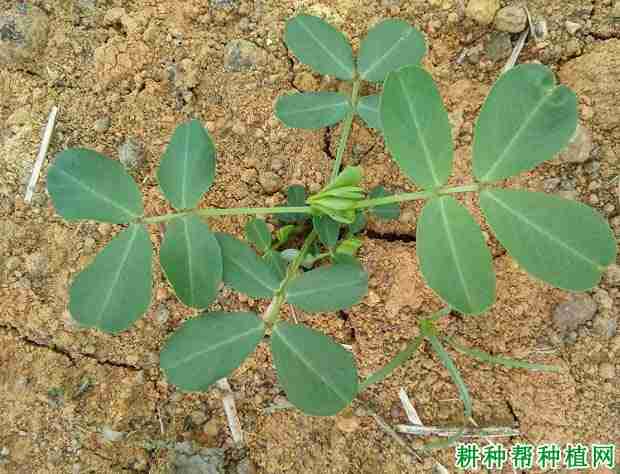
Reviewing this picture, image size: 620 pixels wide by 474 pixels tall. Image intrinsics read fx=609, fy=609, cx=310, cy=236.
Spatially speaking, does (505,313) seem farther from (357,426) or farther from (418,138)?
(418,138)

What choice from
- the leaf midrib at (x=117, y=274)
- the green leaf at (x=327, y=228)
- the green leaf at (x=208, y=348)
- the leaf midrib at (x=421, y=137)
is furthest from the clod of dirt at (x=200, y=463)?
the leaf midrib at (x=421, y=137)

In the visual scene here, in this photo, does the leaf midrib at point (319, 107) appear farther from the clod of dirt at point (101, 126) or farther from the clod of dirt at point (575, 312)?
the clod of dirt at point (575, 312)

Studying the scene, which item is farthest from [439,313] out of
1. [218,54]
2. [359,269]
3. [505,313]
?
[218,54]

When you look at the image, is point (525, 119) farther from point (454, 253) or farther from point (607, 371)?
point (607, 371)

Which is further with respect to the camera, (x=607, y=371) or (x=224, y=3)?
(x=224, y=3)

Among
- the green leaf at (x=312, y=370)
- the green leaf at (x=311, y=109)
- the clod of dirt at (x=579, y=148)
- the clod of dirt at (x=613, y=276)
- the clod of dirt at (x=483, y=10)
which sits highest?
the clod of dirt at (x=483, y=10)

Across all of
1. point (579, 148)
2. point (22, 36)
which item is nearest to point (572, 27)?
point (579, 148)

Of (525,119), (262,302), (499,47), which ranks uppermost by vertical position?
(525,119)
